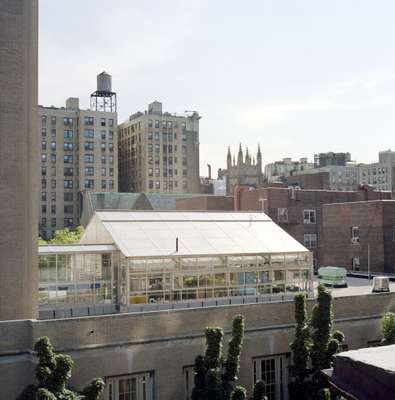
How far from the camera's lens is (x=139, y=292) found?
2512 cm

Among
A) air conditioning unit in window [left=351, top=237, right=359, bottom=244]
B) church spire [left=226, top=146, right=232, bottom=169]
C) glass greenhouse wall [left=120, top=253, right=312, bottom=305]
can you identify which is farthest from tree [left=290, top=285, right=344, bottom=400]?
→ church spire [left=226, top=146, right=232, bottom=169]

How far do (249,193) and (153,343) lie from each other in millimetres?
41788

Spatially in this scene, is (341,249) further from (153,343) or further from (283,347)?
(153,343)

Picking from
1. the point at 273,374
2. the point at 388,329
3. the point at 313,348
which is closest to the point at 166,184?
the point at 388,329

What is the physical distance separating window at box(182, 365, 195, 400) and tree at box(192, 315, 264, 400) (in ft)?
3.61

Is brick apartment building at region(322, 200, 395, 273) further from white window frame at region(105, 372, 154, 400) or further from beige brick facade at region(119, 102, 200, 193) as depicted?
beige brick facade at region(119, 102, 200, 193)

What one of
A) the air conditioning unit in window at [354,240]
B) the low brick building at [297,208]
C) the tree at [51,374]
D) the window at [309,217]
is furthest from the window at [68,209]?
the tree at [51,374]

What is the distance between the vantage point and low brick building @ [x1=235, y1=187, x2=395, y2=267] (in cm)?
5947

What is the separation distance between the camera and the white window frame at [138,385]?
21.4 meters

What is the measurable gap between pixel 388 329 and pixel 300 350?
16.3ft

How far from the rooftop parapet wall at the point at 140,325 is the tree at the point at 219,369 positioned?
1.38m

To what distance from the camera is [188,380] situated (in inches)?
904

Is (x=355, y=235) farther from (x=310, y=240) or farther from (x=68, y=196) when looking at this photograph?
(x=68, y=196)

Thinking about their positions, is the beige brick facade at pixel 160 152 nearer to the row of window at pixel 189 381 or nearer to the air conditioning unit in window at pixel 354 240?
the air conditioning unit in window at pixel 354 240
